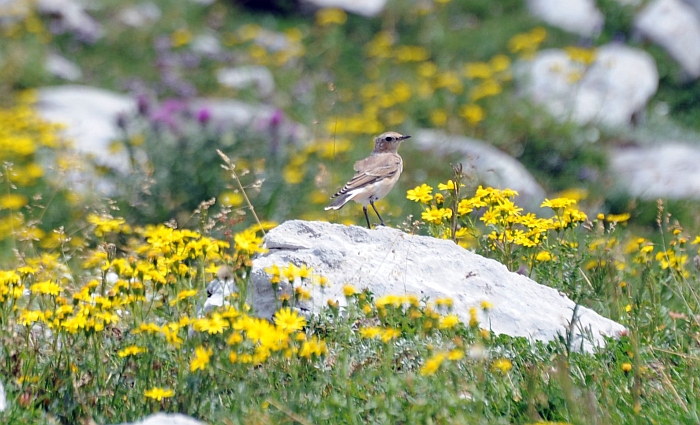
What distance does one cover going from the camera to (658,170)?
11469 millimetres

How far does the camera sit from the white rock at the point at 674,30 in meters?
14.7

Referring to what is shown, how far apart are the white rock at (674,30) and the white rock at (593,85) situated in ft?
2.74

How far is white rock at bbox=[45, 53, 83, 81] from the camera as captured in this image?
14.3 meters

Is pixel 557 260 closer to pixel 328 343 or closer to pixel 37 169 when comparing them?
pixel 328 343

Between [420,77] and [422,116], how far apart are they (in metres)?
1.52

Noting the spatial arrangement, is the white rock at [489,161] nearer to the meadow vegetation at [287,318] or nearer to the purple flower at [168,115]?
the meadow vegetation at [287,318]

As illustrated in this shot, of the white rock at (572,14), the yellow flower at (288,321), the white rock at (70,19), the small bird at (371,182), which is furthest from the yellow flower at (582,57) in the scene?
the yellow flower at (288,321)

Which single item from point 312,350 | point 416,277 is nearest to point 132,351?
point 312,350

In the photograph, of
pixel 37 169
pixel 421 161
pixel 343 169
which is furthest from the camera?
pixel 421 161

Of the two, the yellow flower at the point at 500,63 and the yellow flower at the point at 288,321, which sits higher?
the yellow flower at the point at 288,321

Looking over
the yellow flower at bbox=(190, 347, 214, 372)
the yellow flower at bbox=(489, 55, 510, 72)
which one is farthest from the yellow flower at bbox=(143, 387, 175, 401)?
the yellow flower at bbox=(489, 55, 510, 72)

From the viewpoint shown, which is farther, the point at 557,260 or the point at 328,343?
the point at 557,260

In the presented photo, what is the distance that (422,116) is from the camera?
12758mm

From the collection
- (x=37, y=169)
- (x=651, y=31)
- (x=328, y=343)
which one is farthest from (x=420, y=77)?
(x=328, y=343)
